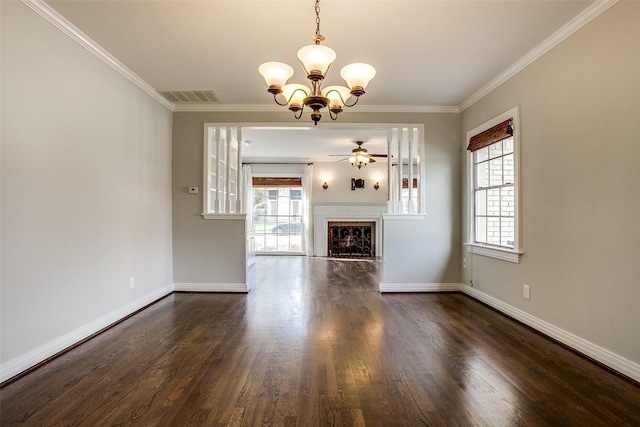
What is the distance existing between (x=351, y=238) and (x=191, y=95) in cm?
553

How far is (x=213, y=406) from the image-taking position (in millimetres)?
1778

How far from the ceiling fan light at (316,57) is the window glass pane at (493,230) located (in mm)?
2828

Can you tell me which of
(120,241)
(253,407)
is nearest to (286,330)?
(253,407)

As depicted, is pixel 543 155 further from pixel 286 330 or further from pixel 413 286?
pixel 286 330

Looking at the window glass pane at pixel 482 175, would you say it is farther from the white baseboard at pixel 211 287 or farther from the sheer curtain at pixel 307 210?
the sheer curtain at pixel 307 210

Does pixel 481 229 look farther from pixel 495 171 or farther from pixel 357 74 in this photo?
pixel 357 74

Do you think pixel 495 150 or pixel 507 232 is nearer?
pixel 507 232

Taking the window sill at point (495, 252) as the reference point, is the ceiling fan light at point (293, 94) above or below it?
above

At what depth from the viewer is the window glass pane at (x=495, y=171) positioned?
144 inches

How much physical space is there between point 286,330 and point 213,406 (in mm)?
1217

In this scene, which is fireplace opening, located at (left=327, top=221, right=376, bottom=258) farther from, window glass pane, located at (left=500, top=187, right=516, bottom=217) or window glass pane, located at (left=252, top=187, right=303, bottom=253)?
window glass pane, located at (left=500, top=187, right=516, bottom=217)

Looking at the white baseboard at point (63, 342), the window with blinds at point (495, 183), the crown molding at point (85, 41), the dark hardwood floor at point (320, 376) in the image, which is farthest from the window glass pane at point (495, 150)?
the white baseboard at point (63, 342)

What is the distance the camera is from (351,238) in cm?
845

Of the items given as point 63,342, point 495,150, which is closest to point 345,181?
point 495,150
